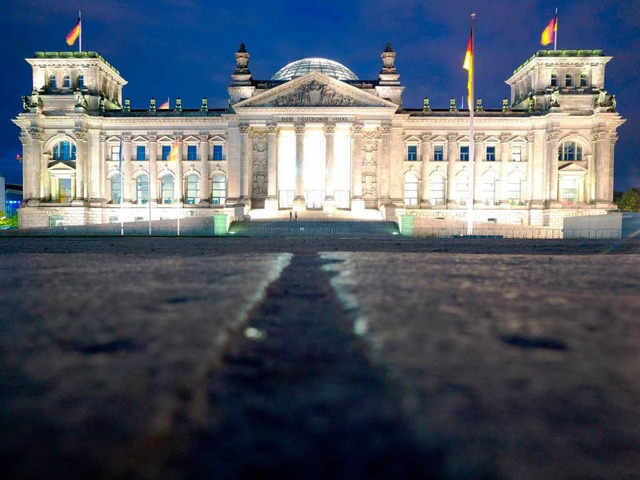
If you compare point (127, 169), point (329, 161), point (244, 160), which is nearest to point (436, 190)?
point (329, 161)

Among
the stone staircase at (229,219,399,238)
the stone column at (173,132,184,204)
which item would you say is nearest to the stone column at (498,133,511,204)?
the stone staircase at (229,219,399,238)

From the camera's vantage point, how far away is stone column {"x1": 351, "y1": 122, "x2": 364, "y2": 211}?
38750 mm

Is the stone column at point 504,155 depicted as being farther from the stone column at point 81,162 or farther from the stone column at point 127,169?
the stone column at point 81,162

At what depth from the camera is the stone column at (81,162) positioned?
42469mm

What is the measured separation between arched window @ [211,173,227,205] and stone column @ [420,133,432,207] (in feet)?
61.9

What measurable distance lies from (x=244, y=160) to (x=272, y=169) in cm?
264

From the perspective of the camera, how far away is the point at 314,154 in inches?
1700

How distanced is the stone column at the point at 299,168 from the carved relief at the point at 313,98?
1.96 meters

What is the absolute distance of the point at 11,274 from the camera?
84.8 inches

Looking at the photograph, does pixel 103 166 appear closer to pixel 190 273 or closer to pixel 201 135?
pixel 201 135

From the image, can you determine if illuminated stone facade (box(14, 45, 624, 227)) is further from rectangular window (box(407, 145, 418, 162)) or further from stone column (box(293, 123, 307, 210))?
stone column (box(293, 123, 307, 210))

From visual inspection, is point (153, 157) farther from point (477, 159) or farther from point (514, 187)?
point (514, 187)

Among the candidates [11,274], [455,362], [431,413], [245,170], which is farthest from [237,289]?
[245,170]

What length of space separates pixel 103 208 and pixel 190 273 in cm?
4573
